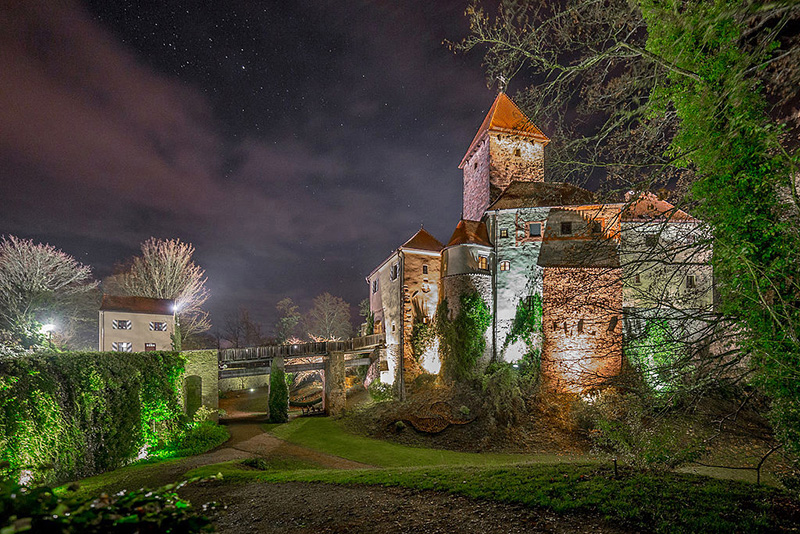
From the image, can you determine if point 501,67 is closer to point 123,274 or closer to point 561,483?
point 561,483

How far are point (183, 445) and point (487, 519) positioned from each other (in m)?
13.4

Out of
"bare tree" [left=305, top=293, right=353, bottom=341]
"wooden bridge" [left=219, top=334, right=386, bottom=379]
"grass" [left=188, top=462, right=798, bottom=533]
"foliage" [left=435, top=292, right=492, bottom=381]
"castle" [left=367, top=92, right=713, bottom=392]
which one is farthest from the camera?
"bare tree" [left=305, top=293, right=353, bottom=341]

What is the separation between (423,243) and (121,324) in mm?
21181

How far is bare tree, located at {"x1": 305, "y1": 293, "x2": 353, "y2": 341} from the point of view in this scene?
3862 cm

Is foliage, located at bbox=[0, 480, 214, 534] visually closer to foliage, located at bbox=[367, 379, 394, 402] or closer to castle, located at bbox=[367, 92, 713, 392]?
castle, located at bbox=[367, 92, 713, 392]

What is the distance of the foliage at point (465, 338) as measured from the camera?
18078 millimetres

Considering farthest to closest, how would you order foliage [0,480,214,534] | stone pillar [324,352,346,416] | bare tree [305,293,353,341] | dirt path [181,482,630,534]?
bare tree [305,293,353,341] → stone pillar [324,352,346,416] → dirt path [181,482,630,534] → foliage [0,480,214,534]

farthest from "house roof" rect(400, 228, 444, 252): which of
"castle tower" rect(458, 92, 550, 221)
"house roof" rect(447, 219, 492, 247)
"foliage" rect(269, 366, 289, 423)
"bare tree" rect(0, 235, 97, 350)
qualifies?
"bare tree" rect(0, 235, 97, 350)

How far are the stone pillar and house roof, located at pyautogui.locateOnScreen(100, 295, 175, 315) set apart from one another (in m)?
13.5

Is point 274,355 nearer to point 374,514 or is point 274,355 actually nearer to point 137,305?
point 137,305

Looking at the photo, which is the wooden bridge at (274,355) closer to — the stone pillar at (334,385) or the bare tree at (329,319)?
the stone pillar at (334,385)

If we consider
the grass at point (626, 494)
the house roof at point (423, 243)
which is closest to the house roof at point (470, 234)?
the house roof at point (423, 243)

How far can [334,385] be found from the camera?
780 inches

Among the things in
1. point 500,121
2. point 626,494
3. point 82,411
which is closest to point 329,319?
point 500,121
